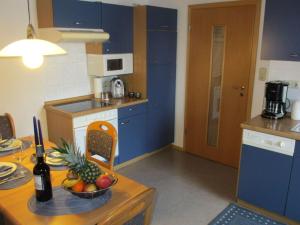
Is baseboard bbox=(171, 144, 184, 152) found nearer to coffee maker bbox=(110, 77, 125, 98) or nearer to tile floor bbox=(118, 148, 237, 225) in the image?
tile floor bbox=(118, 148, 237, 225)

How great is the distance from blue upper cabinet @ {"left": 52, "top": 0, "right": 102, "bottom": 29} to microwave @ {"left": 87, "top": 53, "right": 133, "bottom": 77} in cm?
38

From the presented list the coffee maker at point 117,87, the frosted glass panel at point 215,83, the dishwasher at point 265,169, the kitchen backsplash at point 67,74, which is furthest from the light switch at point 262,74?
the kitchen backsplash at point 67,74

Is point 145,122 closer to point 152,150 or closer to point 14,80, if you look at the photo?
point 152,150

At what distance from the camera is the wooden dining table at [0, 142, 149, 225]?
53.5 inches

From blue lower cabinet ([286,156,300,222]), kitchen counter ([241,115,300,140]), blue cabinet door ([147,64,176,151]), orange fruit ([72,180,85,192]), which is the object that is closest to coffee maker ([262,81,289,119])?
kitchen counter ([241,115,300,140])

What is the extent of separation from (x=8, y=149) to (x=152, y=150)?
2218mm

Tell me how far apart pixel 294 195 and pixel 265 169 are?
308 millimetres

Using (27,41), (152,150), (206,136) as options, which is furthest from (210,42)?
(27,41)

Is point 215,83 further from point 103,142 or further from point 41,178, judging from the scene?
point 41,178

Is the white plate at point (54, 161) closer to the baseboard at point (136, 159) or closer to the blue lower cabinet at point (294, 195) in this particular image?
the baseboard at point (136, 159)

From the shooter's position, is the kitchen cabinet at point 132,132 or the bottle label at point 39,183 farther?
the kitchen cabinet at point 132,132

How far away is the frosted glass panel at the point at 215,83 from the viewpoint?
3.55 meters

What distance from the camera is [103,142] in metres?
2.16

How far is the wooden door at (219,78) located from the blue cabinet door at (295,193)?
1.16 meters
